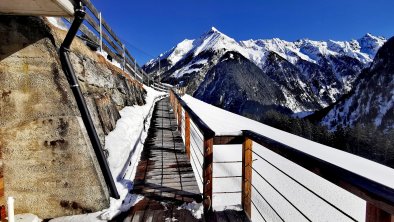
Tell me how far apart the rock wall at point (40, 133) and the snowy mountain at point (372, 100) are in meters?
98.8

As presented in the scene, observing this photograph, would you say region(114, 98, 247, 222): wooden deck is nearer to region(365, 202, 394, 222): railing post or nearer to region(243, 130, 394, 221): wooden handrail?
region(243, 130, 394, 221): wooden handrail

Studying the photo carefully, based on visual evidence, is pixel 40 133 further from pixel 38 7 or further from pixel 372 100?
pixel 372 100

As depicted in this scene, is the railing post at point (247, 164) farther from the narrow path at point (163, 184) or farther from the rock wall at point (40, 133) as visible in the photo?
the rock wall at point (40, 133)

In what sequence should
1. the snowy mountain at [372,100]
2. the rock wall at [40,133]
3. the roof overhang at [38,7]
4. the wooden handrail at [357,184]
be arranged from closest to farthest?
the wooden handrail at [357,184], the roof overhang at [38,7], the rock wall at [40,133], the snowy mountain at [372,100]

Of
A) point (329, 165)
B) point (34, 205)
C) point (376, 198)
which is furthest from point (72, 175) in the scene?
point (376, 198)

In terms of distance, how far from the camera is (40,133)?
327cm

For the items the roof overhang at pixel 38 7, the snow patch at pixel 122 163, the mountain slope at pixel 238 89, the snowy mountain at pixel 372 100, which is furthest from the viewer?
the mountain slope at pixel 238 89

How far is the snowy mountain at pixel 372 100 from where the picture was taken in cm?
9031

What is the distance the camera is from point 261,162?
8.52 meters

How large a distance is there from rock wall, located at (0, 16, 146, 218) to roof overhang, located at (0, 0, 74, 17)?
243 mm

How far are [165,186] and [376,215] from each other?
330 cm

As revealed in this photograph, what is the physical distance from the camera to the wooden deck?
3.38 m

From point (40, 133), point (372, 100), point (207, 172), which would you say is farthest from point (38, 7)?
point (372, 100)

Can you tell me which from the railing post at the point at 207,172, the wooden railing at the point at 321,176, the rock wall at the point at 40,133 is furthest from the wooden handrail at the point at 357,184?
the rock wall at the point at 40,133
